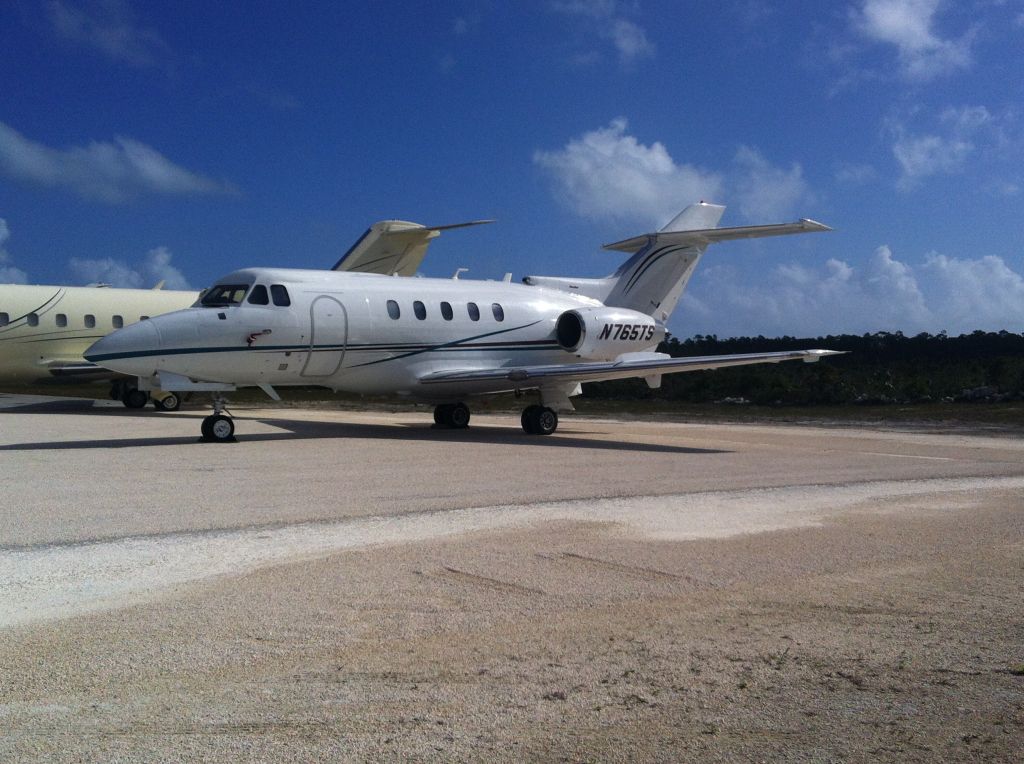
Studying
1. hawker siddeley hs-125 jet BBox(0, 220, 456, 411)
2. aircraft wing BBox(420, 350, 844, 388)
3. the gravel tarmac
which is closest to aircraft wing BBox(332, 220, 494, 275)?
hawker siddeley hs-125 jet BBox(0, 220, 456, 411)

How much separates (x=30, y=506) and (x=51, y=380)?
19458mm

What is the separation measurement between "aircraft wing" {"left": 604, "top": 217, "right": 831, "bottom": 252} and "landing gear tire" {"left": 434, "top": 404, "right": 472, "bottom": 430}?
5.66m

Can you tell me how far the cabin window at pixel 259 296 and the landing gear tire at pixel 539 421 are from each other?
18.5 ft

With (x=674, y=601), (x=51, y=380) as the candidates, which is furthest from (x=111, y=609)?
(x=51, y=380)

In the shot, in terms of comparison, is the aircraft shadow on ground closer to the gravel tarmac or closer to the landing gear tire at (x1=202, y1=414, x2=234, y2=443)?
the landing gear tire at (x1=202, y1=414, x2=234, y2=443)

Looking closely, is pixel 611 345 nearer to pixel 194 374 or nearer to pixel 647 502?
pixel 194 374

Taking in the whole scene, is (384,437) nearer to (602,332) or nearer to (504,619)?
(602,332)

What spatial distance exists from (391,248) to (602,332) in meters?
11.6

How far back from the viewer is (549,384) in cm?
Answer: 1983

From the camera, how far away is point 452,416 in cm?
2162

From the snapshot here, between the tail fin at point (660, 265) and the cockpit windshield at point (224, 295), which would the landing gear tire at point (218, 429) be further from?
the tail fin at point (660, 265)

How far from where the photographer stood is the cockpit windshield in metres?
17.0

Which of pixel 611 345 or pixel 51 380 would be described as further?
pixel 51 380

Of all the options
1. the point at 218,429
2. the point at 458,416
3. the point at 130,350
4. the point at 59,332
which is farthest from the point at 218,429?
the point at 59,332
